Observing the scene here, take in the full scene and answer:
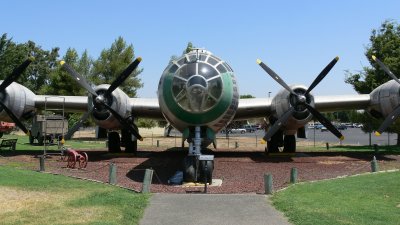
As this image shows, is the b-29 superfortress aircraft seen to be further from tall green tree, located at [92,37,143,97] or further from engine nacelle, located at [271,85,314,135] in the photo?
tall green tree, located at [92,37,143,97]

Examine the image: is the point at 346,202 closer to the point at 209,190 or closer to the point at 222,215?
the point at 222,215

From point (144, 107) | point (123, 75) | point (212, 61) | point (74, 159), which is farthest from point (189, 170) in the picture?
point (144, 107)

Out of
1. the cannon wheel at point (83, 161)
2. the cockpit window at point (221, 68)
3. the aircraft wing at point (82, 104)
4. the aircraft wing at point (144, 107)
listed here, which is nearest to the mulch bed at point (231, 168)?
the cannon wheel at point (83, 161)

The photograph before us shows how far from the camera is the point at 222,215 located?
9.16 meters

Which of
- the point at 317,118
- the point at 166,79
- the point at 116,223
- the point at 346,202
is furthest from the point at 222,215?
the point at 317,118

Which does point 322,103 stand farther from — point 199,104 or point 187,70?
point 187,70

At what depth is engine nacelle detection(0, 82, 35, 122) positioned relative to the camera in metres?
22.0

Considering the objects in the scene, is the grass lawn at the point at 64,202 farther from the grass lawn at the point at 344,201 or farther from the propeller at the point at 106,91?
the propeller at the point at 106,91

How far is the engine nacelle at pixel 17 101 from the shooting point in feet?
72.0

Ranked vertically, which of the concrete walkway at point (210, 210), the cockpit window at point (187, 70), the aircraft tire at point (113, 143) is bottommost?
the concrete walkway at point (210, 210)

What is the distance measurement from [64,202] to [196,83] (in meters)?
5.82

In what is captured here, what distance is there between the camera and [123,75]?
20.3 m

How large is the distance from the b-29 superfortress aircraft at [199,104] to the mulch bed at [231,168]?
1158 mm

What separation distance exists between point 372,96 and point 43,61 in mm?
82014
